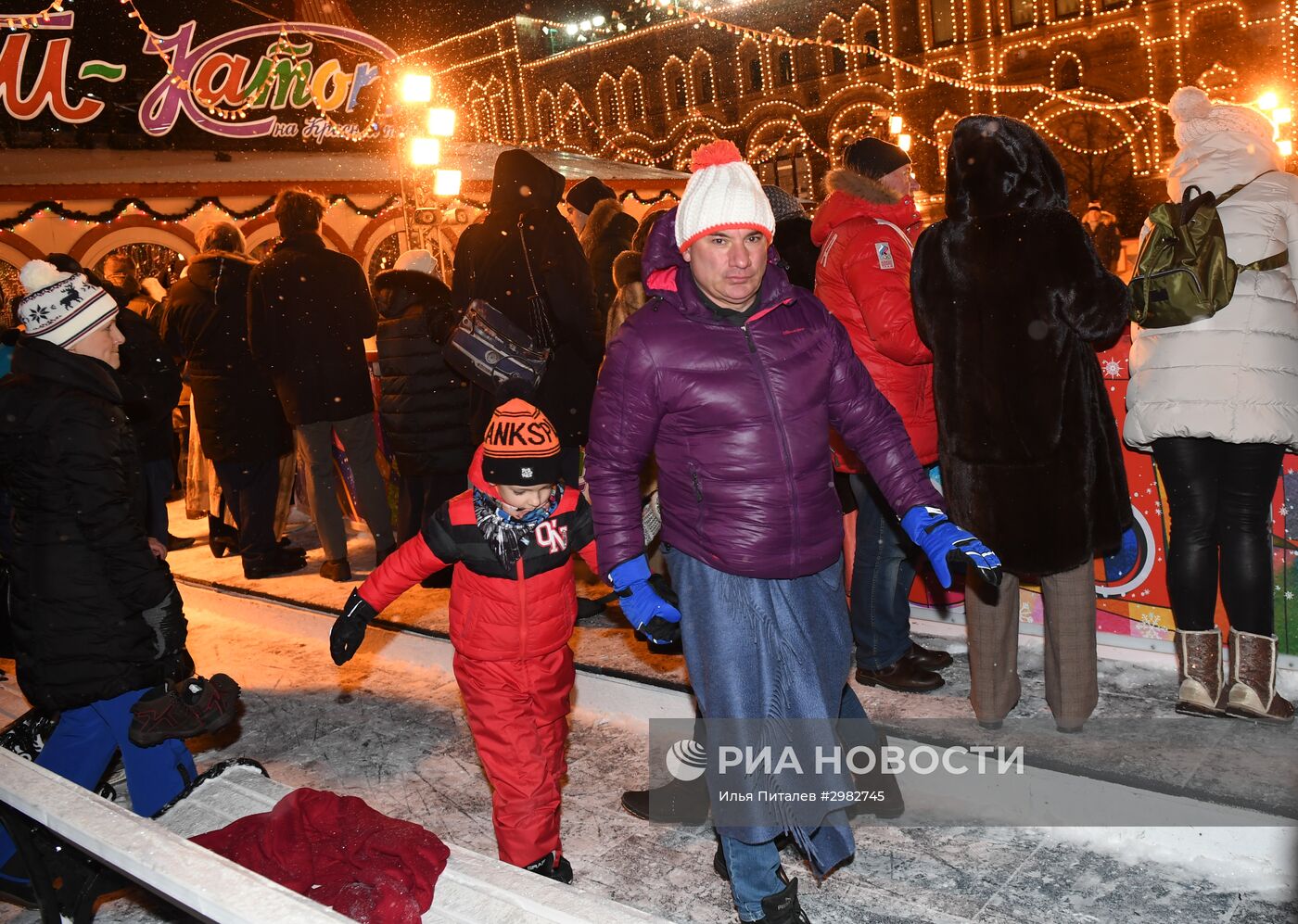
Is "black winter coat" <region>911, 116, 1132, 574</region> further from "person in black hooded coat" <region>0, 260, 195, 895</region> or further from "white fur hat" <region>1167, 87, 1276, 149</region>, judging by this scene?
"person in black hooded coat" <region>0, 260, 195, 895</region>

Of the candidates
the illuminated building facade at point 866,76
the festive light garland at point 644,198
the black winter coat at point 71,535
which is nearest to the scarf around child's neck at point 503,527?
the black winter coat at point 71,535

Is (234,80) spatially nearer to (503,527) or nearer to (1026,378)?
(503,527)

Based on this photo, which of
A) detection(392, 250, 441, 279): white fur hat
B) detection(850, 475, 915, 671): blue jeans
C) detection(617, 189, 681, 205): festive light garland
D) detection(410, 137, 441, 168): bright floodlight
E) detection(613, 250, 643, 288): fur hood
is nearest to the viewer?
detection(850, 475, 915, 671): blue jeans

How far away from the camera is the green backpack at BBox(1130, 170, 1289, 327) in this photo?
3.33 meters

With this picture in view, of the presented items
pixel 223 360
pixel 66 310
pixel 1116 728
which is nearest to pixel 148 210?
pixel 223 360

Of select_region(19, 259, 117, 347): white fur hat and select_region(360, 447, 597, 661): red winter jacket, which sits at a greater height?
select_region(19, 259, 117, 347): white fur hat

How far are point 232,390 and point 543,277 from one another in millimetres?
2678

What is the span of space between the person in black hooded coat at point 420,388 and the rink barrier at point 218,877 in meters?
2.96

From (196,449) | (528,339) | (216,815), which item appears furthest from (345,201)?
(216,815)

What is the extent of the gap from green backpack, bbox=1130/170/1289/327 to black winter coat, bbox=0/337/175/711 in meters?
3.20

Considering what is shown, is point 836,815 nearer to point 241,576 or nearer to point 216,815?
point 216,815

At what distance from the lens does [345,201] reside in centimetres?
1143

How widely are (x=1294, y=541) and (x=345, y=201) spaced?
32.3 feet

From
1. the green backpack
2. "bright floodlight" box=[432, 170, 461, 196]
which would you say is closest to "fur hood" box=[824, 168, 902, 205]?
the green backpack
